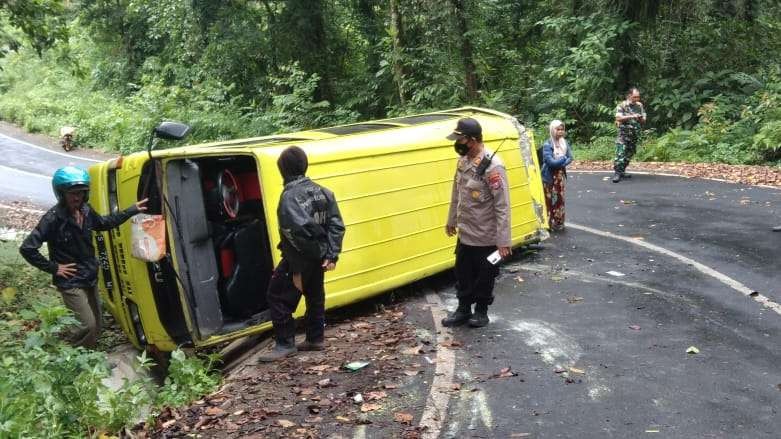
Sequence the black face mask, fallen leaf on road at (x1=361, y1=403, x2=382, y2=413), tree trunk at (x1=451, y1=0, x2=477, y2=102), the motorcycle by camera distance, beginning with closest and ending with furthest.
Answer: fallen leaf on road at (x1=361, y1=403, x2=382, y2=413) < the black face mask < tree trunk at (x1=451, y1=0, x2=477, y2=102) < the motorcycle

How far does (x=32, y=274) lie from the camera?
9719 millimetres

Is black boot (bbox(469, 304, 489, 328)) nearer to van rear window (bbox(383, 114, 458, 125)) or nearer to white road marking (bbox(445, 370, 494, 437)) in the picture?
white road marking (bbox(445, 370, 494, 437))

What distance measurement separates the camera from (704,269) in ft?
27.3

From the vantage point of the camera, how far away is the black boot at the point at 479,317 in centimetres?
654

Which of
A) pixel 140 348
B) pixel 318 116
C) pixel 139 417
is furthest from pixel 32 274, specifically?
pixel 318 116

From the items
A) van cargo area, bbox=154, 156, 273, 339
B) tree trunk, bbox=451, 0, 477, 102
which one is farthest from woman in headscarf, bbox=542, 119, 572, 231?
tree trunk, bbox=451, 0, 477, 102

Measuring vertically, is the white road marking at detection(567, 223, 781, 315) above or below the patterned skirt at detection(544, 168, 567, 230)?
below

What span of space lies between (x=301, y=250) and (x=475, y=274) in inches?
67.5

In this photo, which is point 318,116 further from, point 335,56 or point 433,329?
point 433,329

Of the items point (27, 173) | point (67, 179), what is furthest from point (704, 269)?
point (27, 173)

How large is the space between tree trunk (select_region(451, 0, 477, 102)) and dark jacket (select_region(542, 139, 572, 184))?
11.7 metres

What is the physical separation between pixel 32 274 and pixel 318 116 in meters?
13.5

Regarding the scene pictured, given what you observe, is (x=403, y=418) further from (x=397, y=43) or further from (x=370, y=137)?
(x=397, y=43)

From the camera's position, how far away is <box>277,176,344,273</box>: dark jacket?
5.68 m
